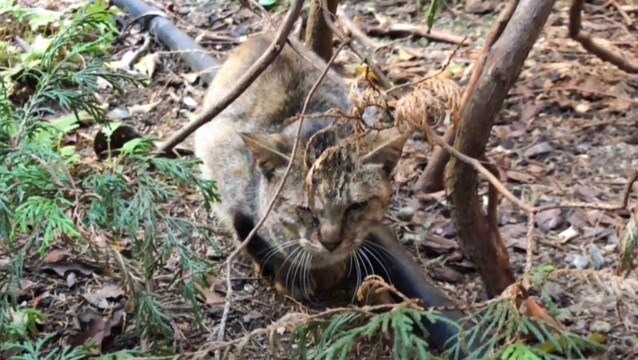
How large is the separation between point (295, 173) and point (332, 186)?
18 cm

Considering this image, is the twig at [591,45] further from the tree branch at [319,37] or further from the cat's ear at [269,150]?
the cat's ear at [269,150]

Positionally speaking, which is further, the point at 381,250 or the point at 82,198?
the point at 381,250

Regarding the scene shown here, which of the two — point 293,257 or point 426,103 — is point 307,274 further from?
point 426,103

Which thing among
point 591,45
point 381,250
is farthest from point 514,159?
point 381,250

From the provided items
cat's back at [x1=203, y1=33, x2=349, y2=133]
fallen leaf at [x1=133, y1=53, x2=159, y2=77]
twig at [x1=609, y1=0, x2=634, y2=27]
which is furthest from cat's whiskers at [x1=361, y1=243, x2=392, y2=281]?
twig at [x1=609, y1=0, x2=634, y2=27]

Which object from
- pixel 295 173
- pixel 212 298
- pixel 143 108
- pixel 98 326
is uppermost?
pixel 295 173

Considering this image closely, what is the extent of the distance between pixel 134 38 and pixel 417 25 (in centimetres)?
187

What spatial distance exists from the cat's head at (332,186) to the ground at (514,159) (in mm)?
461

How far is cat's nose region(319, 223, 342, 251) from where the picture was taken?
140 inches

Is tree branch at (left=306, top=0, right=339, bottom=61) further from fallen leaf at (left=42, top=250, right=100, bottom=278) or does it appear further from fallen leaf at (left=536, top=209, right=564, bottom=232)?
fallen leaf at (left=42, top=250, right=100, bottom=278)

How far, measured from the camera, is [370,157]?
358cm

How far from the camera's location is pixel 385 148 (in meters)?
3.55

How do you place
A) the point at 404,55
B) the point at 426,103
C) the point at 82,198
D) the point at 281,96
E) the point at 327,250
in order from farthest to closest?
the point at 404,55, the point at 281,96, the point at 327,250, the point at 82,198, the point at 426,103

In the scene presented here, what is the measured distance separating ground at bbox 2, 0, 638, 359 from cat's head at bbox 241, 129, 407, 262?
46cm
